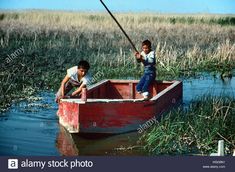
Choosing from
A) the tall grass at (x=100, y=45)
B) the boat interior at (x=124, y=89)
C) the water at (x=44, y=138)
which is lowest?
the water at (x=44, y=138)

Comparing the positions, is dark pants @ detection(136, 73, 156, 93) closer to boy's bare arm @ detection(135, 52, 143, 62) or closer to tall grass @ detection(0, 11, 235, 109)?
boy's bare arm @ detection(135, 52, 143, 62)

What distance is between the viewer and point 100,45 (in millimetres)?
11680

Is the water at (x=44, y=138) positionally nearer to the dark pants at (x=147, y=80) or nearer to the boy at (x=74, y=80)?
the boy at (x=74, y=80)

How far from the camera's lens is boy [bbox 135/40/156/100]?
7.41m

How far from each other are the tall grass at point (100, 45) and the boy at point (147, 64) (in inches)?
66.9

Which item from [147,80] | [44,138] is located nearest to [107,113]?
[44,138]

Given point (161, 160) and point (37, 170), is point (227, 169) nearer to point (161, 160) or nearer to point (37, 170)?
point (161, 160)

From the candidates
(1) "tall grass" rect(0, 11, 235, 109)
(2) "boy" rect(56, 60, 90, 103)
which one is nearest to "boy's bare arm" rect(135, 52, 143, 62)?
(2) "boy" rect(56, 60, 90, 103)

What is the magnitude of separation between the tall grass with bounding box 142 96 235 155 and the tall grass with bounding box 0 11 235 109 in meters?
2.49

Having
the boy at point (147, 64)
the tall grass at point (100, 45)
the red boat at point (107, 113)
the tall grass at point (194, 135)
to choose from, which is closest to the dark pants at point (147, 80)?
the boy at point (147, 64)

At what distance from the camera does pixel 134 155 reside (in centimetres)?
618

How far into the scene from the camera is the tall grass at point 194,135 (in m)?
6.18

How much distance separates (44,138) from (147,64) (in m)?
1.63

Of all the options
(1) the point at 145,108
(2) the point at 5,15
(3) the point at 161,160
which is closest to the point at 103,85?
(1) the point at 145,108
